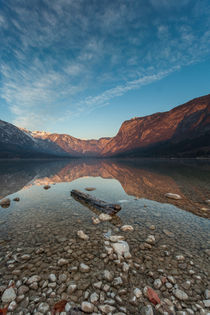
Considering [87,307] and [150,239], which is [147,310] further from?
[150,239]

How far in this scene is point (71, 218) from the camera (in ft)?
38.1

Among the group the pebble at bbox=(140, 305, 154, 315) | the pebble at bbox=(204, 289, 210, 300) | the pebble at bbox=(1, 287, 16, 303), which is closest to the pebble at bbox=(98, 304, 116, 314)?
the pebble at bbox=(140, 305, 154, 315)

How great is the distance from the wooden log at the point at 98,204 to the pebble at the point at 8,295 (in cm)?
819

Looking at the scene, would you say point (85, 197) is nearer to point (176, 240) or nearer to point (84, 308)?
point (176, 240)

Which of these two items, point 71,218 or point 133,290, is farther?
point 71,218

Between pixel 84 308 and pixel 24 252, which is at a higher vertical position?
pixel 84 308

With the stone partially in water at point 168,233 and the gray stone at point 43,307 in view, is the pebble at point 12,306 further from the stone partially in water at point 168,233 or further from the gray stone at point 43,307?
the stone partially in water at point 168,233

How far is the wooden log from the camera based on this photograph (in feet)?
40.2

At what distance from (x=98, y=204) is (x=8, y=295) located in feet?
31.1

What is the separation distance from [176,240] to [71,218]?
26.3 ft

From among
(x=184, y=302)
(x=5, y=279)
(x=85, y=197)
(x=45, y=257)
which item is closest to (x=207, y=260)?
(x=184, y=302)

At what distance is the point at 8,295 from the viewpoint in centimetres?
454

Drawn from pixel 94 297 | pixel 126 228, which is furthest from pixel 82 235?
pixel 94 297

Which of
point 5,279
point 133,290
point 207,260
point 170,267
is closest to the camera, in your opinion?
point 133,290
